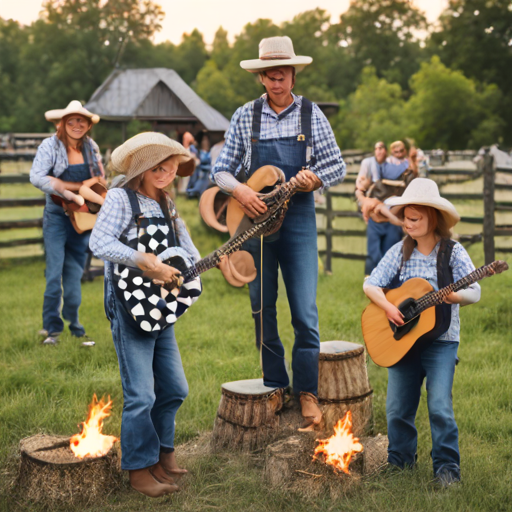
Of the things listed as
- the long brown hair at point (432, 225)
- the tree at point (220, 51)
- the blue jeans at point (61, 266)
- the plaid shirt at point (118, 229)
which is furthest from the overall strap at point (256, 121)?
the tree at point (220, 51)

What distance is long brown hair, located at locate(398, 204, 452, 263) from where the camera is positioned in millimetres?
4270

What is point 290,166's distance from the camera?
176 inches

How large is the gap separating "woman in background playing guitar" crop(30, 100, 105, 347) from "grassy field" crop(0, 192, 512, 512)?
0.28 meters

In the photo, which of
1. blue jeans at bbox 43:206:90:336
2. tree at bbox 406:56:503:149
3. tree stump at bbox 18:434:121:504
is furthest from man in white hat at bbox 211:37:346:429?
tree at bbox 406:56:503:149

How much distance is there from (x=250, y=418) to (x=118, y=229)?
5.38ft

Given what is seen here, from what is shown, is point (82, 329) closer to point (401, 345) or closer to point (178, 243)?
point (178, 243)

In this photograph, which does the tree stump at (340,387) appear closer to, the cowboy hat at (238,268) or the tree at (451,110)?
the cowboy hat at (238,268)

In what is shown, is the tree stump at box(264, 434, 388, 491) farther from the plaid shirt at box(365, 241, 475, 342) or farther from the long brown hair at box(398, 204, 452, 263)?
the long brown hair at box(398, 204, 452, 263)

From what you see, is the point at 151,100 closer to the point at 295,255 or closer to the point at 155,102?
the point at 155,102

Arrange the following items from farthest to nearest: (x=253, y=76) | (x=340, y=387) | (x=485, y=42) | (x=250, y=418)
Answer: (x=485, y=42) → (x=253, y=76) → (x=340, y=387) → (x=250, y=418)

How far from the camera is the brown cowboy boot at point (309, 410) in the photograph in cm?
463

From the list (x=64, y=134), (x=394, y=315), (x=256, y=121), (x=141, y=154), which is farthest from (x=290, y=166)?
(x=64, y=134)

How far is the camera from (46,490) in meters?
3.99

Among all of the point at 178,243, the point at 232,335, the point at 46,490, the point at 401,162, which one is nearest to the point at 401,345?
the point at 178,243
